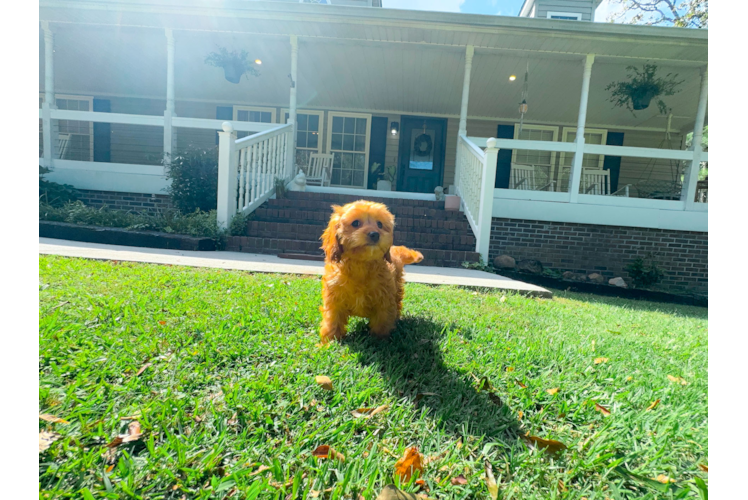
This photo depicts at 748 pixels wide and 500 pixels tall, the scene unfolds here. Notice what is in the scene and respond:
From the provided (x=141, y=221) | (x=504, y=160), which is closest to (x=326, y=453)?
(x=141, y=221)

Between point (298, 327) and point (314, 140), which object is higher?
point (314, 140)

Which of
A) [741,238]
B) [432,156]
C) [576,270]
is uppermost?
[432,156]

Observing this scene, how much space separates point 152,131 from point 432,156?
8.26 meters

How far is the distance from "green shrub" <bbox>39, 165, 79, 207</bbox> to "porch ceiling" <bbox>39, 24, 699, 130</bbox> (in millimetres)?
3454

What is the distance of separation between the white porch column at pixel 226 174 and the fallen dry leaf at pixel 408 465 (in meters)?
5.53

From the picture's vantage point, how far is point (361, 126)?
11.6m

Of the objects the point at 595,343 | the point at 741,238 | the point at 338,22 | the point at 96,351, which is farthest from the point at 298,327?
the point at 338,22

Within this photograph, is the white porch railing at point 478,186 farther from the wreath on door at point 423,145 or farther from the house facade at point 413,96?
the wreath on door at point 423,145

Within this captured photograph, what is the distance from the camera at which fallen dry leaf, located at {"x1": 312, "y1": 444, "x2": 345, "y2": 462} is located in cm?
119

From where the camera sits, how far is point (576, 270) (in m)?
7.43

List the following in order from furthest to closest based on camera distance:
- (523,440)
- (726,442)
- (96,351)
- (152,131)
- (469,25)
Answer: (152,131) → (469,25) → (96,351) → (523,440) → (726,442)

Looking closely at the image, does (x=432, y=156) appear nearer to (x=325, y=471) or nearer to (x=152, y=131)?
(x=152, y=131)

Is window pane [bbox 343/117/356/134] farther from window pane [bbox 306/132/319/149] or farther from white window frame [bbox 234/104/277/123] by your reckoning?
white window frame [bbox 234/104/277/123]

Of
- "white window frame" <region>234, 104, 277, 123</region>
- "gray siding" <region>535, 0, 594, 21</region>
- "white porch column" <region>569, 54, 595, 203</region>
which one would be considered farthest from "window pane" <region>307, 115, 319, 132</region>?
"gray siding" <region>535, 0, 594, 21</region>
